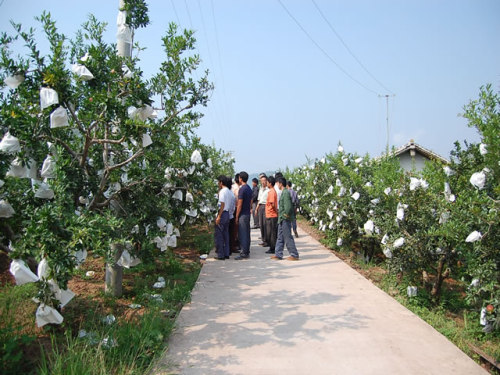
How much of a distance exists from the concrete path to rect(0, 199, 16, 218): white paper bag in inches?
74.9

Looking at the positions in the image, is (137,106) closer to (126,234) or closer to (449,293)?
(126,234)

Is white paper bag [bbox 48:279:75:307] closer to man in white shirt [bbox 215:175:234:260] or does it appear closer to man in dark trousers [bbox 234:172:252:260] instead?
man in white shirt [bbox 215:175:234:260]

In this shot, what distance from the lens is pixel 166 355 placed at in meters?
3.76

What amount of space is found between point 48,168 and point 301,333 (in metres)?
3.06

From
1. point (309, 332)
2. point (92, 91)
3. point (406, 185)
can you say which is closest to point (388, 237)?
point (406, 185)

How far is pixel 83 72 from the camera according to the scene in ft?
12.8

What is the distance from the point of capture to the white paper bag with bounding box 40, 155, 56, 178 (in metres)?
3.62

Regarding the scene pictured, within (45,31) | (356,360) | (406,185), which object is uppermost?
(45,31)

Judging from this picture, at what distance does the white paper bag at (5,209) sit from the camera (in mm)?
3564

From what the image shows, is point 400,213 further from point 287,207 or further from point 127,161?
point 127,161

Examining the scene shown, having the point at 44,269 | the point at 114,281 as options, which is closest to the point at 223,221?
the point at 114,281

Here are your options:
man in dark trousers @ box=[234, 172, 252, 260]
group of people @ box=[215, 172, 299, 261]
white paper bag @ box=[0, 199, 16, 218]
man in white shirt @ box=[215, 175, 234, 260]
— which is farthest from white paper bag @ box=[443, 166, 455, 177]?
white paper bag @ box=[0, 199, 16, 218]

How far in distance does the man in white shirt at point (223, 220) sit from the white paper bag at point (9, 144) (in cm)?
514

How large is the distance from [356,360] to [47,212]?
300cm
